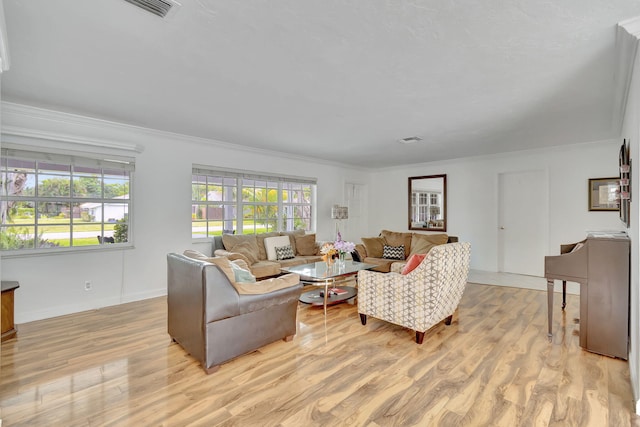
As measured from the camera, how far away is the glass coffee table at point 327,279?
3.47 metres

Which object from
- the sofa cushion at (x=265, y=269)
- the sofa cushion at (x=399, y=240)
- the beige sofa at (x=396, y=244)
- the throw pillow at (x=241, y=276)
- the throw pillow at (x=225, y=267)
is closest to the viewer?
the throw pillow at (x=225, y=267)

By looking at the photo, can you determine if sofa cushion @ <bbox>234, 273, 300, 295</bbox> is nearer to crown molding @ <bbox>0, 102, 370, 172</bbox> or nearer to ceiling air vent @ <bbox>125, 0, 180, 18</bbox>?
ceiling air vent @ <bbox>125, 0, 180, 18</bbox>

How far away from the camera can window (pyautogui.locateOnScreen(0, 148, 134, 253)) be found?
3.51 metres

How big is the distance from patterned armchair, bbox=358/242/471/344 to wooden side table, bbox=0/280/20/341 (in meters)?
3.47

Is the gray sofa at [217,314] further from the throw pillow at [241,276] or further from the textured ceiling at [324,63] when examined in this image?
the textured ceiling at [324,63]

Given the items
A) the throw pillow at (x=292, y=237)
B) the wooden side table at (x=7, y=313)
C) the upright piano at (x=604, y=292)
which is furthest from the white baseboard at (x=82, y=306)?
the upright piano at (x=604, y=292)

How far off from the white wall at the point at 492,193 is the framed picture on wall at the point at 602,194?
0.24 feet

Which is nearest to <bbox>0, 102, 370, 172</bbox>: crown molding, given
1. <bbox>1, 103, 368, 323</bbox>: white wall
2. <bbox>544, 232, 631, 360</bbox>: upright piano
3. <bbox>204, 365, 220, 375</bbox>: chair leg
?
<bbox>1, 103, 368, 323</bbox>: white wall

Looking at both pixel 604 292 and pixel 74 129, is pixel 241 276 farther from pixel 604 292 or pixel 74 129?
pixel 604 292

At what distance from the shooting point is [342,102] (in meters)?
3.24

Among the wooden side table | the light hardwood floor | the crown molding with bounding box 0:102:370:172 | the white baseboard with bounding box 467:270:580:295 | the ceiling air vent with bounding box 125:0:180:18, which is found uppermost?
the ceiling air vent with bounding box 125:0:180:18

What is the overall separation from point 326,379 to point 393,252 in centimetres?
356

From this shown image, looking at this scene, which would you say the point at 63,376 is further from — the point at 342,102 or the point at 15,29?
the point at 342,102

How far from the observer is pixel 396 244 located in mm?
5766
